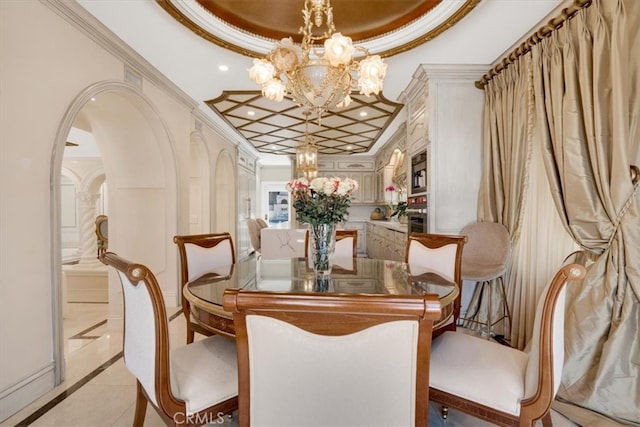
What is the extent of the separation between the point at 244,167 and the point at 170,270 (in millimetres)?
4117

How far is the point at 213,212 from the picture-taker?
5.19m

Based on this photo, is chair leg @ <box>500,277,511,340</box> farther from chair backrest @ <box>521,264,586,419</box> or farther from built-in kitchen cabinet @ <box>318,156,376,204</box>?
built-in kitchen cabinet @ <box>318,156,376,204</box>

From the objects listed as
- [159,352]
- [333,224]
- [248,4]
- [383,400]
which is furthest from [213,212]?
[383,400]

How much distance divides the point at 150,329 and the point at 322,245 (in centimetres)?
97

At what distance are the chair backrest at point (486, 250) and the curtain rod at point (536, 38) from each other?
54.6 inches

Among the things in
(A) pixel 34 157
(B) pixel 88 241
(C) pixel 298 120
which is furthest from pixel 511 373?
(B) pixel 88 241

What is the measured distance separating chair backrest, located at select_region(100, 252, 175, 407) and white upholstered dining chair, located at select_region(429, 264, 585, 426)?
41.0 inches

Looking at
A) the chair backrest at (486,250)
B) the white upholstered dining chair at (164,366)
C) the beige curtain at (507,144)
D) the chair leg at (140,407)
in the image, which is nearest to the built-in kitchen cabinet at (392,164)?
the beige curtain at (507,144)

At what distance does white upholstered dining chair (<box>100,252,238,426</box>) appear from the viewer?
105 centimetres

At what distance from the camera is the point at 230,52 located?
9.03 feet

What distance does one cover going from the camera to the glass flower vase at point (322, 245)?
1.77m

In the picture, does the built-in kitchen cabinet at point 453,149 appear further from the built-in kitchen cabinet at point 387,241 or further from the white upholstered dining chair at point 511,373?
the white upholstered dining chair at point 511,373

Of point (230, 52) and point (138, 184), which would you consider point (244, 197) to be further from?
point (230, 52)

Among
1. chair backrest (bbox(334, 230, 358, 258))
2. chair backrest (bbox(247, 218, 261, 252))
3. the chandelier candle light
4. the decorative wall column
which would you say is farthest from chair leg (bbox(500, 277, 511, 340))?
the decorative wall column
